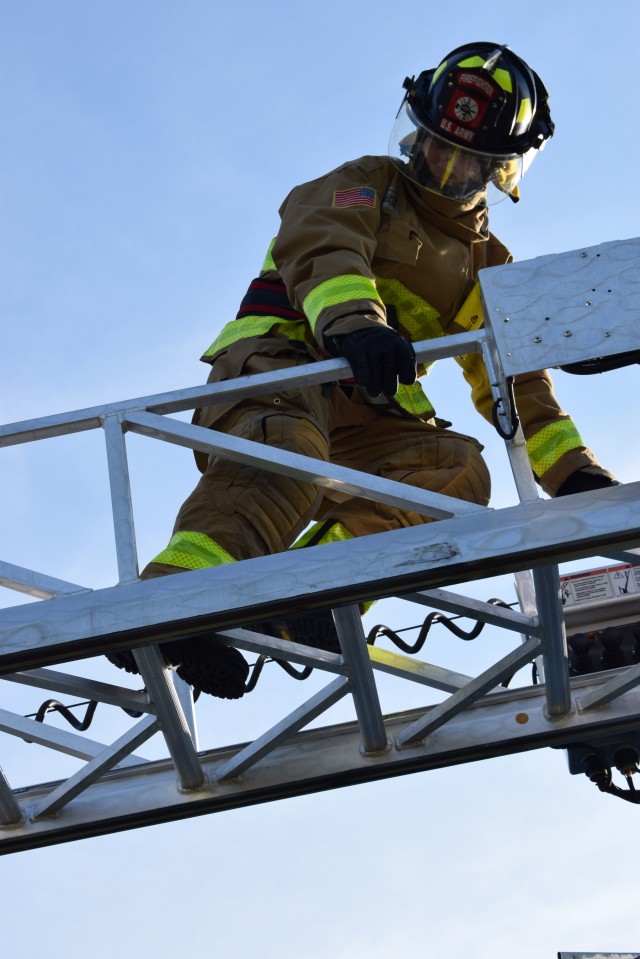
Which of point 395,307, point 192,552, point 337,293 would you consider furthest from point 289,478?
point 395,307

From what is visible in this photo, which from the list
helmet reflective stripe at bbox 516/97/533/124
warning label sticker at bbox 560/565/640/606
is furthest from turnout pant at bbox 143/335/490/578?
helmet reflective stripe at bbox 516/97/533/124

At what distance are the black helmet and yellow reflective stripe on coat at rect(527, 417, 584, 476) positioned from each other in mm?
1006

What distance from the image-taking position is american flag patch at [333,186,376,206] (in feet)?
16.9

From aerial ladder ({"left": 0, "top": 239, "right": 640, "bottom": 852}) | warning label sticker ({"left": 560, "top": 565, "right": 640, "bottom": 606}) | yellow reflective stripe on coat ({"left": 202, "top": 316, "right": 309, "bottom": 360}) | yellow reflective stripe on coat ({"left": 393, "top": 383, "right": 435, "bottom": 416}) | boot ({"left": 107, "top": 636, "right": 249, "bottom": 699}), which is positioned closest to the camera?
aerial ladder ({"left": 0, "top": 239, "right": 640, "bottom": 852})

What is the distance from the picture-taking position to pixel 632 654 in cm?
539

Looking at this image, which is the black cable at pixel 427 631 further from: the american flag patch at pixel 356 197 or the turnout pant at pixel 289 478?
the american flag patch at pixel 356 197

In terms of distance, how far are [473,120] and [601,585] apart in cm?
202

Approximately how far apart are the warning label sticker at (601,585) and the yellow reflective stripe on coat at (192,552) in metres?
1.98

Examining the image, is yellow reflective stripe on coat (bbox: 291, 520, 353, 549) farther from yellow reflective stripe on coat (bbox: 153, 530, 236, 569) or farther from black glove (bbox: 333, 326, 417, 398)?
black glove (bbox: 333, 326, 417, 398)

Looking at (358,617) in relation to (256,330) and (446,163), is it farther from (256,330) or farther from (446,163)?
(446,163)

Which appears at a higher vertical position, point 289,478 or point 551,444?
point 551,444

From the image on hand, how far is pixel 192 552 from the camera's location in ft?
14.4

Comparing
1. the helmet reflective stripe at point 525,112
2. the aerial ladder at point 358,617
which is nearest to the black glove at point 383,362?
the aerial ladder at point 358,617

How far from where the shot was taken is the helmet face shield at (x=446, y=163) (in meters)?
5.39
